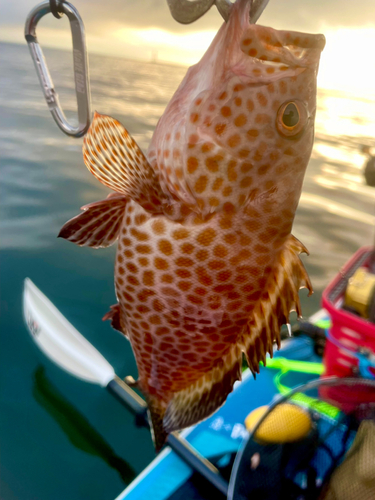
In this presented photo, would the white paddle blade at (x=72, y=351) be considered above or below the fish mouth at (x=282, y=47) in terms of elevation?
below

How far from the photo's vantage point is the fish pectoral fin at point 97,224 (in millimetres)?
768

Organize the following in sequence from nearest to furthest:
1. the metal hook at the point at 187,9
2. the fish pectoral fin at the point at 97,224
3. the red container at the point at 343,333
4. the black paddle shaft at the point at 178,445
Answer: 1. the metal hook at the point at 187,9
2. the fish pectoral fin at the point at 97,224
3. the black paddle shaft at the point at 178,445
4. the red container at the point at 343,333

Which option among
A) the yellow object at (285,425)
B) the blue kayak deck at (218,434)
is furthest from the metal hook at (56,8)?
the blue kayak deck at (218,434)

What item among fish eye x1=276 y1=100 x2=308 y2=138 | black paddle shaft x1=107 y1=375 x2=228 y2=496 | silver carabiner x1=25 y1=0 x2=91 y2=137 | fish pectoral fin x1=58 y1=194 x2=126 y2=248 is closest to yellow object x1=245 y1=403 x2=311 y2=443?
black paddle shaft x1=107 y1=375 x2=228 y2=496

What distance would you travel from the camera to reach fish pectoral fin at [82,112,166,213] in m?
0.67

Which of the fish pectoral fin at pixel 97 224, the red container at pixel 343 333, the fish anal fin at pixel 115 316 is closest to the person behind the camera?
the fish pectoral fin at pixel 97 224

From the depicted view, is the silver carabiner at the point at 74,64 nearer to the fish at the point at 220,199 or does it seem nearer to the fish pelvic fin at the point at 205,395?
the fish at the point at 220,199

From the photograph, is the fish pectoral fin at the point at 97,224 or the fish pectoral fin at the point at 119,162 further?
the fish pectoral fin at the point at 97,224

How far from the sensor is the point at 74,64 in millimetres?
759

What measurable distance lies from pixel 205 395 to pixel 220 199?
1.49 ft

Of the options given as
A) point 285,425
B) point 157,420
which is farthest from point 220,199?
point 285,425

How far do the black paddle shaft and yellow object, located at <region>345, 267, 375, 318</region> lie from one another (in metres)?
1.56

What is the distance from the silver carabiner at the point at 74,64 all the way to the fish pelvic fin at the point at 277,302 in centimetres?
52

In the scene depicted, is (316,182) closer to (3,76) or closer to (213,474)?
(213,474)
